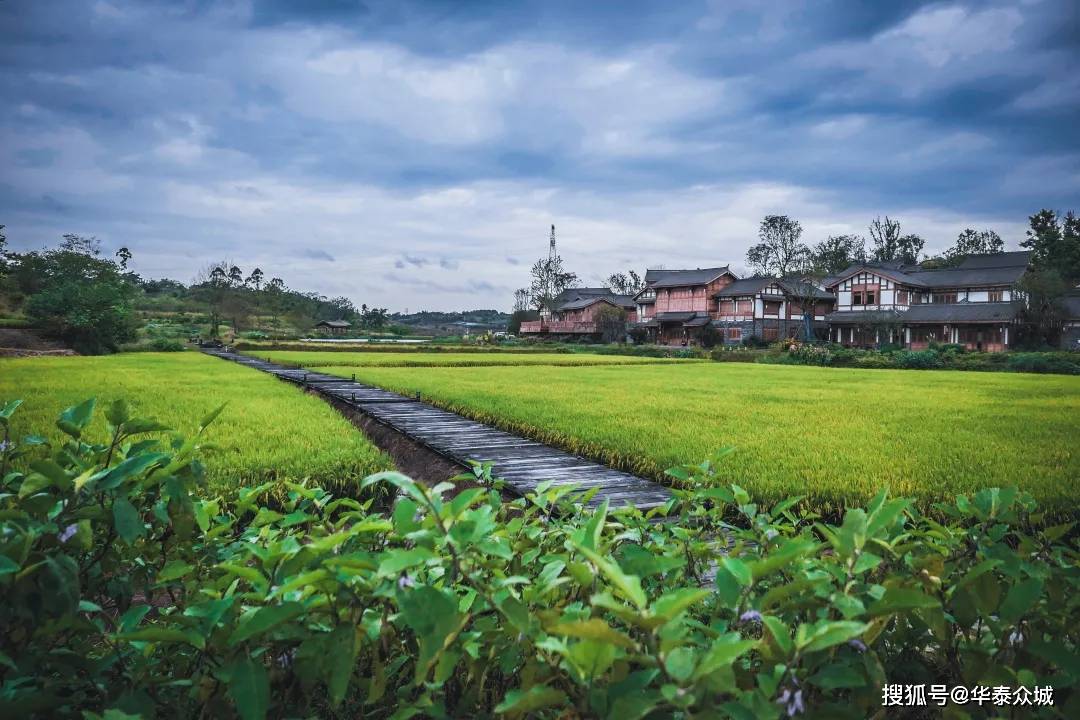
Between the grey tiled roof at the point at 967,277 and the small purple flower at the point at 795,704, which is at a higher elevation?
the grey tiled roof at the point at 967,277

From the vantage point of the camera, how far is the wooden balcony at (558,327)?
6975 centimetres

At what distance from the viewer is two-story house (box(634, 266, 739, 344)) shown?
5859 centimetres

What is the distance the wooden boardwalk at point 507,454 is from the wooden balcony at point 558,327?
5774 centimetres

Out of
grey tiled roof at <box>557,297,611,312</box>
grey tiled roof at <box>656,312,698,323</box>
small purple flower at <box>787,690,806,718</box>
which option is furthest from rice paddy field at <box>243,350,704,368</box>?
grey tiled roof at <box>557,297,611,312</box>

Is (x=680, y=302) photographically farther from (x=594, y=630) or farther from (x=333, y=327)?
(x=594, y=630)

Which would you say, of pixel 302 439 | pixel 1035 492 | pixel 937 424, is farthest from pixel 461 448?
pixel 937 424

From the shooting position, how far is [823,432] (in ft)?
27.9

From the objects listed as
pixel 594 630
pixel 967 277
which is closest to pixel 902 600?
pixel 594 630

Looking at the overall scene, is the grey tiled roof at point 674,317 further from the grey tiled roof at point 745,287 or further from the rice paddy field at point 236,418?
the rice paddy field at point 236,418

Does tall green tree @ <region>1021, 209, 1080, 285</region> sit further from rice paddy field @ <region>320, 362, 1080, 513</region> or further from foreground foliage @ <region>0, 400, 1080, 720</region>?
foreground foliage @ <region>0, 400, 1080, 720</region>

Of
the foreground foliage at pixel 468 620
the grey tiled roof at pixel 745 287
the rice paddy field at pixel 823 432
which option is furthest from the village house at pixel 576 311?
the foreground foliage at pixel 468 620

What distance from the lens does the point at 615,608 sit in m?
0.86

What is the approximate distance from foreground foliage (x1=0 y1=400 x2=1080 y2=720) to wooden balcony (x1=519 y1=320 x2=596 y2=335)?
223ft

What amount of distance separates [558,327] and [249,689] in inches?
2845
